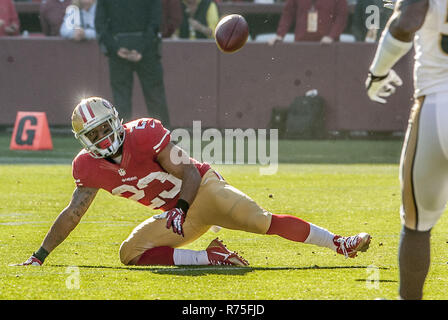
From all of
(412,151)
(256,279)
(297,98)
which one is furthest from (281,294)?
(297,98)

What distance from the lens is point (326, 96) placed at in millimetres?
14625

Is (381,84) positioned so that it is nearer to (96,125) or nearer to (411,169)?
(411,169)

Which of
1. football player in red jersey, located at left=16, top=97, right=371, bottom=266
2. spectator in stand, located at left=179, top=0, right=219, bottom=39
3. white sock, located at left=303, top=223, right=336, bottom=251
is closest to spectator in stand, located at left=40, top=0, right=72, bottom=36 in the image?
spectator in stand, located at left=179, top=0, right=219, bottom=39

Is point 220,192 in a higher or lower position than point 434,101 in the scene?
lower

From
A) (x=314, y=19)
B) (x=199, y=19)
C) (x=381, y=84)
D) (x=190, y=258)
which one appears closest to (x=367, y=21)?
(x=314, y=19)

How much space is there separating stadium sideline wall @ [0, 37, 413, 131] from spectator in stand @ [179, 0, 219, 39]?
23cm

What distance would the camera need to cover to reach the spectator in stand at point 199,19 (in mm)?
14148

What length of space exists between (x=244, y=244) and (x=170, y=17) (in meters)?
8.38

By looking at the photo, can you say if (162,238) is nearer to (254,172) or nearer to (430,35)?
(430,35)

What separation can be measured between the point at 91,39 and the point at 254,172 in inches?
188

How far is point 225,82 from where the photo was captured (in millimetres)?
14703

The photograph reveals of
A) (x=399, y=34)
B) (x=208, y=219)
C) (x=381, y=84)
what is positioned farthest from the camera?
(x=208, y=219)

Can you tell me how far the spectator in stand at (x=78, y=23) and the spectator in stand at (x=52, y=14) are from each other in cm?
9

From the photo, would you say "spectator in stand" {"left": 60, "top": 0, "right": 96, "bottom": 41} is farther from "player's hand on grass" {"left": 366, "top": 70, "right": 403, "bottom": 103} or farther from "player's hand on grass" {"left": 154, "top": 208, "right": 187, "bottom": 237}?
"player's hand on grass" {"left": 366, "top": 70, "right": 403, "bottom": 103}
